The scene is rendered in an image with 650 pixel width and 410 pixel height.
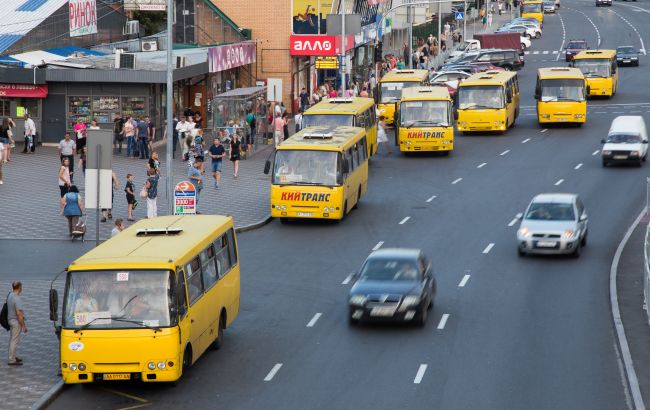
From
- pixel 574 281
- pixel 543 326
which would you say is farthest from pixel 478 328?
pixel 574 281

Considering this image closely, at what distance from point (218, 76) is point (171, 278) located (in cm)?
4265

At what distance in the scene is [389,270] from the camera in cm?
2736

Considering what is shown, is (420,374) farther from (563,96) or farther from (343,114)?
(563,96)

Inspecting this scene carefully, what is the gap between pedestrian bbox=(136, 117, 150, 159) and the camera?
4978cm

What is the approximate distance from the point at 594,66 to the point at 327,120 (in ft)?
85.4

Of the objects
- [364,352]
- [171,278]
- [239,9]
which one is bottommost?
[364,352]

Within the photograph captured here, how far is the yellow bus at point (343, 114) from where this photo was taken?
48.1m

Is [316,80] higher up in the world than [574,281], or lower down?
higher up

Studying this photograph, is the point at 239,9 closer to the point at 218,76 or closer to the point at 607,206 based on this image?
the point at 218,76

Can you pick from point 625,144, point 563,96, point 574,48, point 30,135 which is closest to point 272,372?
point 625,144

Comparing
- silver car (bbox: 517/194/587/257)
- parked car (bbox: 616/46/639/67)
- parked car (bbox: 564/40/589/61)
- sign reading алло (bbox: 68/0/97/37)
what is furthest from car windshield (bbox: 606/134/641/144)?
parked car (bbox: 564/40/589/61)

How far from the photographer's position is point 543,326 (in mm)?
26781

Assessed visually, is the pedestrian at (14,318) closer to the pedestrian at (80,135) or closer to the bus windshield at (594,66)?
the pedestrian at (80,135)

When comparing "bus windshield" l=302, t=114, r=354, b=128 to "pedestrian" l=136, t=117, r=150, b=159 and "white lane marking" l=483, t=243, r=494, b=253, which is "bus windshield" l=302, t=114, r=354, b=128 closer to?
"pedestrian" l=136, t=117, r=150, b=159
